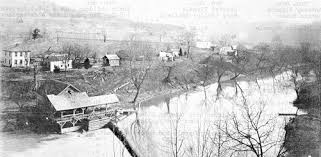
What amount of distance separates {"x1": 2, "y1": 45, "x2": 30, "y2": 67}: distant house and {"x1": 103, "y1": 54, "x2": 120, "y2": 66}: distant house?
5.34 feet

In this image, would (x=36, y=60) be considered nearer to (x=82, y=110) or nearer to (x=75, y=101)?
(x=75, y=101)

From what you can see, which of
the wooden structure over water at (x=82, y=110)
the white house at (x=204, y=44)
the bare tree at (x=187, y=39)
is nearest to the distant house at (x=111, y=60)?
the wooden structure over water at (x=82, y=110)

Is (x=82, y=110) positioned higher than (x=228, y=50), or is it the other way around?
(x=228, y=50)

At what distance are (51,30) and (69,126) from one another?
217 cm

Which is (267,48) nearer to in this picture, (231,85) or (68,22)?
(231,85)

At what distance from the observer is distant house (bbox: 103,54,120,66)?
22.8 ft

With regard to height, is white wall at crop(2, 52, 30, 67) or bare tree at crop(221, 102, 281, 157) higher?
white wall at crop(2, 52, 30, 67)

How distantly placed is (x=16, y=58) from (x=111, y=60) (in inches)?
76.7

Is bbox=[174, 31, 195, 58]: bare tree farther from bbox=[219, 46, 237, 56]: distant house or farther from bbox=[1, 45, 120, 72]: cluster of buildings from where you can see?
bbox=[1, 45, 120, 72]: cluster of buildings

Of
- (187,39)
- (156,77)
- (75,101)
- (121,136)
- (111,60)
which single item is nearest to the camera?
(75,101)

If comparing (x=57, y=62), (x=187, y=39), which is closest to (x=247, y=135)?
(x=187, y=39)

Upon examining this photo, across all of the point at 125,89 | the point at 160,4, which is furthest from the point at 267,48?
the point at 125,89

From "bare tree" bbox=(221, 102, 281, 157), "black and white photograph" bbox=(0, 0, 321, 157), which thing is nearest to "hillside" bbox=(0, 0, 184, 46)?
"black and white photograph" bbox=(0, 0, 321, 157)

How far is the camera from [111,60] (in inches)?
274
